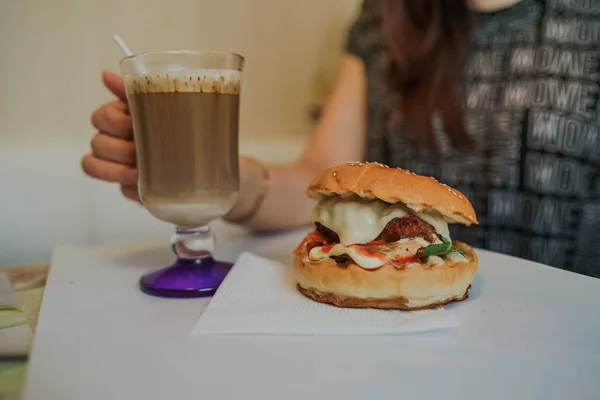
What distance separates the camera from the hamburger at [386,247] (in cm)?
74

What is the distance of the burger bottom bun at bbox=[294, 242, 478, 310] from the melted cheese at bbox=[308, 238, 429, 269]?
0.03 feet

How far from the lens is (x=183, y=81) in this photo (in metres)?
0.83

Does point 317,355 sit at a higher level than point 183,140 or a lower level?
lower

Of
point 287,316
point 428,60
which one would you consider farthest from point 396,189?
point 428,60

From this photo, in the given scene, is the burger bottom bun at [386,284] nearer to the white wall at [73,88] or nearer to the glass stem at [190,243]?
the glass stem at [190,243]

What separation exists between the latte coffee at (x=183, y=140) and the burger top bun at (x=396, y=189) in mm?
192

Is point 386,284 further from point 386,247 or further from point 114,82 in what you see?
point 114,82

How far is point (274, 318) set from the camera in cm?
69

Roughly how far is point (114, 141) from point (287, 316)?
0.51m

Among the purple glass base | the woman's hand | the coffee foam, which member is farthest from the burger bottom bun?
the woman's hand

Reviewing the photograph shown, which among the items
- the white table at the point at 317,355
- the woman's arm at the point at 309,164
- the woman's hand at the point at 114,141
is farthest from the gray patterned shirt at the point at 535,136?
the woman's hand at the point at 114,141

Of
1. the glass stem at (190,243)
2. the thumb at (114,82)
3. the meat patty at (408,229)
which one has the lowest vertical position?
the glass stem at (190,243)

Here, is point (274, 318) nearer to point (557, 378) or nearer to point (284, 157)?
point (557, 378)

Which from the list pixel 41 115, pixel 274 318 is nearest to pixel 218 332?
pixel 274 318
